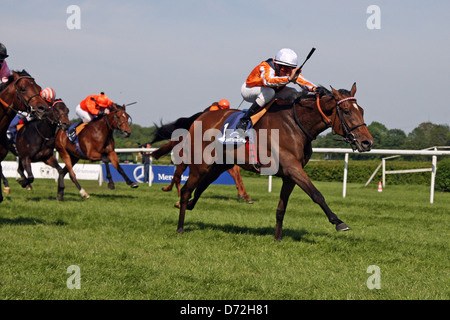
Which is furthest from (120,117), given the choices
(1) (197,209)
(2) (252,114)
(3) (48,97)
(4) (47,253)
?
(4) (47,253)

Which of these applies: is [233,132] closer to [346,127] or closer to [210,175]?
[210,175]

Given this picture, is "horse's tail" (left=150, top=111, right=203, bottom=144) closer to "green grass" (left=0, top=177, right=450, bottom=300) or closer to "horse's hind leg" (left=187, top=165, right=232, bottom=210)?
"green grass" (left=0, top=177, right=450, bottom=300)

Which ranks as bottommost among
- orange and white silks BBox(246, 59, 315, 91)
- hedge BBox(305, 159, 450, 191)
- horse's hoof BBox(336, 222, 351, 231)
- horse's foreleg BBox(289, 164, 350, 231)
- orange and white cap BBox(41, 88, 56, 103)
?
hedge BBox(305, 159, 450, 191)

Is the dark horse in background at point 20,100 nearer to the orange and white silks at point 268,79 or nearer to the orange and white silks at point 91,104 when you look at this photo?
the orange and white silks at point 268,79

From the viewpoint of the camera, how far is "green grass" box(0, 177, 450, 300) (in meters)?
3.89

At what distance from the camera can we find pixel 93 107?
39.4ft

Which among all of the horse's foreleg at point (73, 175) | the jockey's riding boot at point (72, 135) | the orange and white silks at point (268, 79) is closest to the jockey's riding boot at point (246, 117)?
the orange and white silks at point (268, 79)

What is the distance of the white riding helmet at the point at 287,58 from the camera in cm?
610

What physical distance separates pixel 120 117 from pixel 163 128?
5.51 feet

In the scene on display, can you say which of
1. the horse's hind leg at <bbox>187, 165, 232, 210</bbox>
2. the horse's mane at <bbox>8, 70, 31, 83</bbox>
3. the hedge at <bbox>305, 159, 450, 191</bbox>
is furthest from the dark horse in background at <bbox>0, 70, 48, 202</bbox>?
the hedge at <bbox>305, 159, 450, 191</bbox>

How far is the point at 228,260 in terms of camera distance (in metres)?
4.98

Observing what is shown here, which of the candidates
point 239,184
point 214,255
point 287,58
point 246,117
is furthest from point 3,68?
point 239,184

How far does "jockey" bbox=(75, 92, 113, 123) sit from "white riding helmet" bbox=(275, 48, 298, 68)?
6.79m
